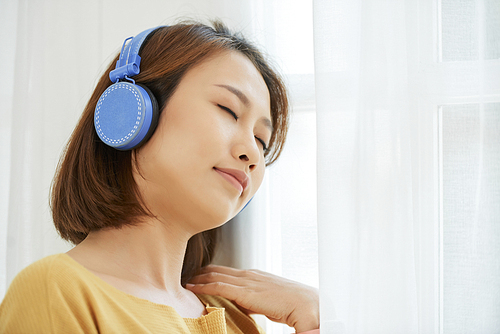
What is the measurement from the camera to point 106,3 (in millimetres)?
1231

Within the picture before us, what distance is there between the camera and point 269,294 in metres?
1.03

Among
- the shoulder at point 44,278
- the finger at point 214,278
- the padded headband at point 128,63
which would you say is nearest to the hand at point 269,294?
the finger at point 214,278

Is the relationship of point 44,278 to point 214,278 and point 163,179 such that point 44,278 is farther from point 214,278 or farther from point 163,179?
point 214,278

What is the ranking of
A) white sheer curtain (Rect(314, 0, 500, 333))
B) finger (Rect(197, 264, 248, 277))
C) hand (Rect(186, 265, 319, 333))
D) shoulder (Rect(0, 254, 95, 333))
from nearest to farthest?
shoulder (Rect(0, 254, 95, 333))
white sheer curtain (Rect(314, 0, 500, 333))
hand (Rect(186, 265, 319, 333))
finger (Rect(197, 264, 248, 277))

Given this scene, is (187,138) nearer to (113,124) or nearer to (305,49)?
Answer: (113,124)

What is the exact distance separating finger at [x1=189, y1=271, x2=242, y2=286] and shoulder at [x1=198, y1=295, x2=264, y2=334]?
0.05 metres

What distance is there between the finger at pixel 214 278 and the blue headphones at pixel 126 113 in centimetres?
47

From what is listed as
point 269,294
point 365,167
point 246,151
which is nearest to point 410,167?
point 365,167

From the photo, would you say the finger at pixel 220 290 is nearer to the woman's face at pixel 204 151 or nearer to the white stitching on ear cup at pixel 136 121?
the woman's face at pixel 204 151

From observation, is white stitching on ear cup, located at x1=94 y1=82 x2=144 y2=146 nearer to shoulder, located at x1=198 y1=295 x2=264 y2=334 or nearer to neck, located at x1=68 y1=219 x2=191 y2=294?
neck, located at x1=68 y1=219 x2=191 y2=294

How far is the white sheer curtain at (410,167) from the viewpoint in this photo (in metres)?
0.78

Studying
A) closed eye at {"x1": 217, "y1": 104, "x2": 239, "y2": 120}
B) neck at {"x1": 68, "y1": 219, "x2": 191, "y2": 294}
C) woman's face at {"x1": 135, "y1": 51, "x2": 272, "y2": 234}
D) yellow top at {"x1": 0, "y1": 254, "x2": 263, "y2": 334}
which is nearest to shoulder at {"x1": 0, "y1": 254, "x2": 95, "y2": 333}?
yellow top at {"x1": 0, "y1": 254, "x2": 263, "y2": 334}

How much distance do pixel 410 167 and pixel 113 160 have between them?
68 cm

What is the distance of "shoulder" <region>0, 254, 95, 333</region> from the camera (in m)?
0.67
